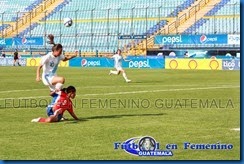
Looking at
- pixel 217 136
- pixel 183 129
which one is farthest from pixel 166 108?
pixel 217 136

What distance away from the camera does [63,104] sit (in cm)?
1392

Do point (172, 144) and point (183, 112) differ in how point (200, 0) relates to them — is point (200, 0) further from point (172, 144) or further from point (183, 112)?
point (172, 144)

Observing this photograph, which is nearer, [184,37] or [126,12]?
[184,37]

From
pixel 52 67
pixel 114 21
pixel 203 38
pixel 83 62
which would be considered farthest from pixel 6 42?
pixel 52 67

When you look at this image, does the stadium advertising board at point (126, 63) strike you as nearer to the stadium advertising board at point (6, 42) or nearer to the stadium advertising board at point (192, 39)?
the stadium advertising board at point (192, 39)

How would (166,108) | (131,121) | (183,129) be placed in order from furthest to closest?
1. (166,108)
2. (131,121)
3. (183,129)

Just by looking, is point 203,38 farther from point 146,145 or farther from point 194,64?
point 146,145

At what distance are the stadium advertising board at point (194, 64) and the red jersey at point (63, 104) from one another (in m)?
35.5

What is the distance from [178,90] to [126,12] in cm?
3393

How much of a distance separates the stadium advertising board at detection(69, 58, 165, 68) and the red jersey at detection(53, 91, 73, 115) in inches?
1505

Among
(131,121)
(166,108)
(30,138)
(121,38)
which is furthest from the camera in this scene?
(121,38)

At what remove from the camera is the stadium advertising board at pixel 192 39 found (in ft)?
164

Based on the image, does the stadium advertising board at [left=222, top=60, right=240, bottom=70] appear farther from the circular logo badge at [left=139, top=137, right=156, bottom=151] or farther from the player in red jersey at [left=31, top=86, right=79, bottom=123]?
the circular logo badge at [left=139, top=137, right=156, bottom=151]

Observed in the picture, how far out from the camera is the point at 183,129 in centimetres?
1230
